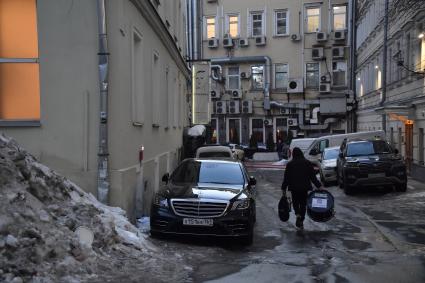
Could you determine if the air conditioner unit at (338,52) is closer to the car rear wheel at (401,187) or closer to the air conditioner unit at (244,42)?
the air conditioner unit at (244,42)

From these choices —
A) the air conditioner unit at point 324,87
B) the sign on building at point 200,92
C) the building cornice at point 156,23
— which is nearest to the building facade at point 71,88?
the building cornice at point 156,23

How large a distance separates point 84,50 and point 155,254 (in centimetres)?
412

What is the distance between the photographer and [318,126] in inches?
1550

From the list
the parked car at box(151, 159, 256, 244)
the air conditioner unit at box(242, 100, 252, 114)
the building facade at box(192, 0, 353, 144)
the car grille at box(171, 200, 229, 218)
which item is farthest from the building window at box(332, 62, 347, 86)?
the car grille at box(171, 200, 229, 218)

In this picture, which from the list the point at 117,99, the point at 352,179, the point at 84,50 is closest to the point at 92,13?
the point at 84,50

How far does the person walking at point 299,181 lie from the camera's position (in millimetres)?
11281

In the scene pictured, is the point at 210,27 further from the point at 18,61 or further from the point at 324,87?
the point at 18,61

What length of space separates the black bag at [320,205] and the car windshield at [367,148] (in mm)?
→ 8072

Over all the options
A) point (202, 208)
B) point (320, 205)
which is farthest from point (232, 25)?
point (202, 208)

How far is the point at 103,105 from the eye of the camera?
32.2ft

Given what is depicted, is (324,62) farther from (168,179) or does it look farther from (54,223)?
(54,223)

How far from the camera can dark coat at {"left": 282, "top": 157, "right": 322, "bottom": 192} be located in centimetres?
1127

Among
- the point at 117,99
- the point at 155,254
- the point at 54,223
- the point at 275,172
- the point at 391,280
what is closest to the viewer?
the point at 54,223

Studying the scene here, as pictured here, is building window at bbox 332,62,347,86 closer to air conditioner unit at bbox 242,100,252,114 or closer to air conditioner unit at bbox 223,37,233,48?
air conditioner unit at bbox 242,100,252,114
